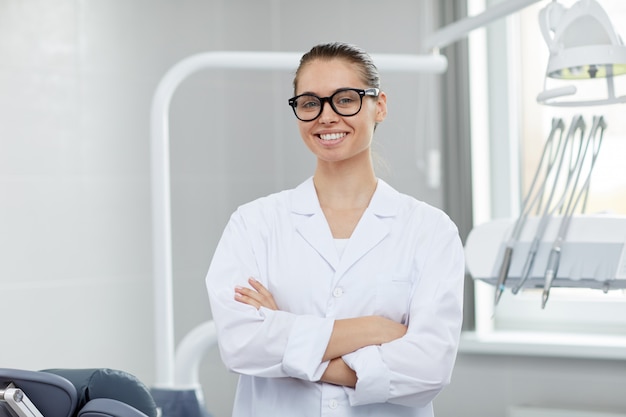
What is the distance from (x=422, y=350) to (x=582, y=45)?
30.9 inches

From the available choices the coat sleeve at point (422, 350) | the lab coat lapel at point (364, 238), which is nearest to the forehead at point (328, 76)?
the lab coat lapel at point (364, 238)

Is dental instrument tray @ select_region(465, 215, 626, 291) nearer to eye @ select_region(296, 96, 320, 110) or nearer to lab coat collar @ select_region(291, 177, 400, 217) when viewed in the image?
lab coat collar @ select_region(291, 177, 400, 217)

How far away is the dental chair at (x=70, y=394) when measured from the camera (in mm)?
1356

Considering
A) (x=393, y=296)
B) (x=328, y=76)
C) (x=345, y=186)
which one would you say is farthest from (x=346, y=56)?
(x=393, y=296)

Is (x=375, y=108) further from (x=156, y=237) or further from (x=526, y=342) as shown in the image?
(x=526, y=342)

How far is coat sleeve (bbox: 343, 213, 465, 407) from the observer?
1667 millimetres

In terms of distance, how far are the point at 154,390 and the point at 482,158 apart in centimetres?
164

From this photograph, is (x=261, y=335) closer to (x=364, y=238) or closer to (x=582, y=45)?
(x=364, y=238)

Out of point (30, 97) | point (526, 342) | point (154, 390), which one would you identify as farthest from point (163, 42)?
point (526, 342)

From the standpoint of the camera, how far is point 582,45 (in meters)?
1.94

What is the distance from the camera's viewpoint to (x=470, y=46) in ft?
10.8

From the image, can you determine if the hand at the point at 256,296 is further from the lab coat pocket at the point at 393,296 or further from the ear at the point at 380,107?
the ear at the point at 380,107

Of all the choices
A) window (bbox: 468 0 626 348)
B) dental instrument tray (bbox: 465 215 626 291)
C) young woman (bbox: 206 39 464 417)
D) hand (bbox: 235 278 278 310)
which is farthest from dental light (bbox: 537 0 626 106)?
window (bbox: 468 0 626 348)

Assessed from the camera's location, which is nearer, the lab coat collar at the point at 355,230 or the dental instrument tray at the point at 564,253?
the lab coat collar at the point at 355,230
